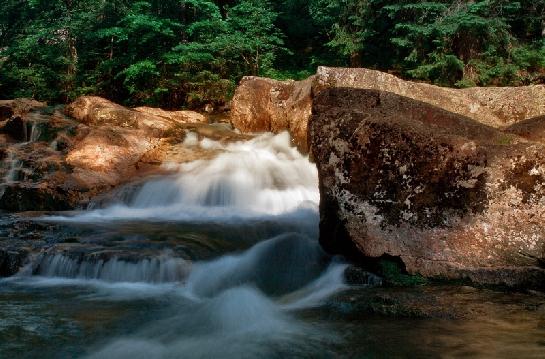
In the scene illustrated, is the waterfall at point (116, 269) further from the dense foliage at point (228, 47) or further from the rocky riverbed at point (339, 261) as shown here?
the dense foliage at point (228, 47)

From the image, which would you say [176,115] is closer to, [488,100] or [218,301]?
[488,100]

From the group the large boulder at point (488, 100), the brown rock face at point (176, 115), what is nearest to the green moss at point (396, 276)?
the large boulder at point (488, 100)

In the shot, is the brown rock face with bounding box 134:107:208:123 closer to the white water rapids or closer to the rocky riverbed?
the white water rapids

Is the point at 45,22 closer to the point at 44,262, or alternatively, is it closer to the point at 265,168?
the point at 265,168

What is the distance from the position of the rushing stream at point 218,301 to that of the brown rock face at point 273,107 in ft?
12.0

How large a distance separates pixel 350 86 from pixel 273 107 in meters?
2.72

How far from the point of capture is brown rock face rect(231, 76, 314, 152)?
11.9 metres

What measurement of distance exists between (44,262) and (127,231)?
4.80 ft

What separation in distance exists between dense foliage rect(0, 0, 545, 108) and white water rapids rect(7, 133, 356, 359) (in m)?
6.78

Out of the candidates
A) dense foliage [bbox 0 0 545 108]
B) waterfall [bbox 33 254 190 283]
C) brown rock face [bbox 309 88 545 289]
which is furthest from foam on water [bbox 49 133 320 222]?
dense foliage [bbox 0 0 545 108]

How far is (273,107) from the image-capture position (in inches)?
504

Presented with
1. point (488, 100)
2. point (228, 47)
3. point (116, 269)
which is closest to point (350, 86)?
point (488, 100)

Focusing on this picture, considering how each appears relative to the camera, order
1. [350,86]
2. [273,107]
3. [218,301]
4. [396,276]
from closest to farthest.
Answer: [218,301] → [396,276] → [350,86] → [273,107]

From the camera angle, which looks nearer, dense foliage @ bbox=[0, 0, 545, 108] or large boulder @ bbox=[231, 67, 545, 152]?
large boulder @ bbox=[231, 67, 545, 152]
